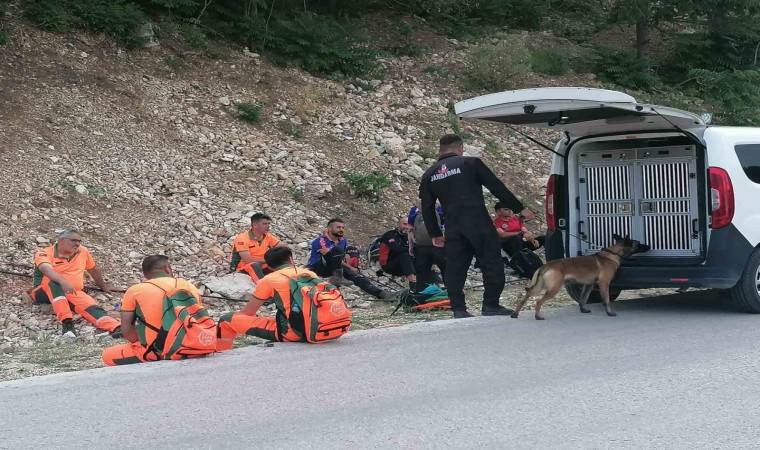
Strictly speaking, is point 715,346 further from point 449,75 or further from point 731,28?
point 731,28

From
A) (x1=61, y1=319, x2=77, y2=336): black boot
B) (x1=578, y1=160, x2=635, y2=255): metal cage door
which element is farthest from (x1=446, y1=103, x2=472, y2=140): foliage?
(x1=61, y1=319, x2=77, y2=336): black boot

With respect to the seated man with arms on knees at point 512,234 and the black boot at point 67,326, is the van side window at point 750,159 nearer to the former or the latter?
the seated man with arms on knees at point 512,234

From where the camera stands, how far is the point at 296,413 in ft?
19.8

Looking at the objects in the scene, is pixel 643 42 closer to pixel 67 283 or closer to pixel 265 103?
pixel 265 103

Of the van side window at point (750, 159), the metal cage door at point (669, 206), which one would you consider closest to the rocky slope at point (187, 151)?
the metal cage door at point (669, 206)

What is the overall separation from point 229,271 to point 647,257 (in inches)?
214

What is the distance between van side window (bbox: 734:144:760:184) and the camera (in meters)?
9.45

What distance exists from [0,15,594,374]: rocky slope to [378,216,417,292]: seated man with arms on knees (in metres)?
0.86

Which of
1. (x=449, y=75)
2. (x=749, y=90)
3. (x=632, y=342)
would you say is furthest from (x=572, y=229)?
(x=749, y=90)

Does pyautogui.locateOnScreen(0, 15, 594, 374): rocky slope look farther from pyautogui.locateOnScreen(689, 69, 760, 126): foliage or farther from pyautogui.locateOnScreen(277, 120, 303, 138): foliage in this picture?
pyautogui.locateOnScreen(689, 69, 760, 126): foliage

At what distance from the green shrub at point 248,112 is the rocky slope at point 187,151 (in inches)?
4.2

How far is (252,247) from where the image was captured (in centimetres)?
1246

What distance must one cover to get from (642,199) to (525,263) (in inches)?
143

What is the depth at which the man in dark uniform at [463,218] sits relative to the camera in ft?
31.5
